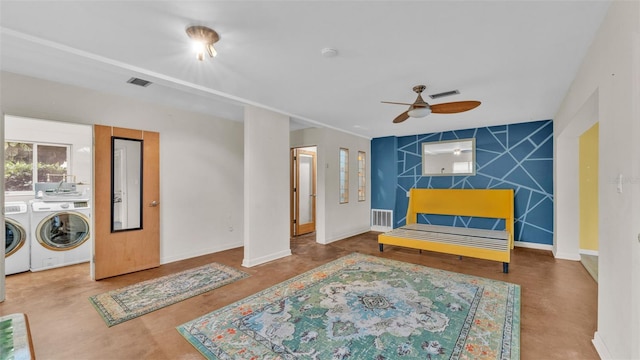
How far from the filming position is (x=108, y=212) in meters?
3.52

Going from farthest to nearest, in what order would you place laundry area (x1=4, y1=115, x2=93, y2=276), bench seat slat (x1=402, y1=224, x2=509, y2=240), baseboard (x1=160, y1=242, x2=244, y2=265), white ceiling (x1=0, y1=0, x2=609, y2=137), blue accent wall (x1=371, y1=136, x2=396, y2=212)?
blue accent wall (x1=371, y1=136, x2=396, y2=212)
bench seat slat (x1=402, y1=224, x2=509, y2=240)
baseboard (x1=160, y1=242, x2=244, y2=265)
laundry area (x1=4, y1=115, x2=93, y2=276)
white ceiling (x1=0, y1=0, x2=609, y2=137)

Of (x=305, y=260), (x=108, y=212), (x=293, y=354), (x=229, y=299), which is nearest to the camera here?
(x=293, y=354)

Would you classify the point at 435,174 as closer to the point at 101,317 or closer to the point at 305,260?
the point at 305,260

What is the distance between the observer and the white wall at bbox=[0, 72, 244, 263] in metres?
3.08

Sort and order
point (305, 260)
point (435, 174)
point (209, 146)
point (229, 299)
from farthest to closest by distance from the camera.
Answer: point (435, 174)
point (209, 146)
point (305, 260)
point (229, 299)

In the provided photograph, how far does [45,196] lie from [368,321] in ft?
17.0

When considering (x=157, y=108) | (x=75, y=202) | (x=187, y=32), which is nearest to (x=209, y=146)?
(x=157, y=108)

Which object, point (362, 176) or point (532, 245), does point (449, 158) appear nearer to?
point (362, 176)

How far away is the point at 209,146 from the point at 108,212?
1.77 m

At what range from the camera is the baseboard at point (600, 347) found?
181cm

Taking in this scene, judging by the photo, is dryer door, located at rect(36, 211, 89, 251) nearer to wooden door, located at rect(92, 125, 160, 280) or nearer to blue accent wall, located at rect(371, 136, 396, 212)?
wooden door, located at rect(92, 125, 160, 280)

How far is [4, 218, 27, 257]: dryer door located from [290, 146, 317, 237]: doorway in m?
4.28

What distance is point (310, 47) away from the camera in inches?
89.1


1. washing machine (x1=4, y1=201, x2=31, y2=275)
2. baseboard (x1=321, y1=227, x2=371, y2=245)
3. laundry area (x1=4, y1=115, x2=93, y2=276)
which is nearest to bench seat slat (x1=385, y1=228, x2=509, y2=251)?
baseboard (x1=321, y1=227, x2=371, y2=245)
